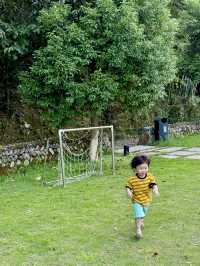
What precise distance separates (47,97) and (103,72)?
1238 millimetres

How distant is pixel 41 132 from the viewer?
11.6m

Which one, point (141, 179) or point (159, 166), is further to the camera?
point (159, 166)

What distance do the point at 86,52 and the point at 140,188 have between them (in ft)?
14.8

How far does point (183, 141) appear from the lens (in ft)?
48.4

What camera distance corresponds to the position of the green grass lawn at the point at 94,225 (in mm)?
4605

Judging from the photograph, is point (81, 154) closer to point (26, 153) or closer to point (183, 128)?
point (26, 153)

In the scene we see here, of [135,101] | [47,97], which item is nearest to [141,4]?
[135,101]

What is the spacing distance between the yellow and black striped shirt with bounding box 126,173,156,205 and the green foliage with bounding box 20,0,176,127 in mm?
4059

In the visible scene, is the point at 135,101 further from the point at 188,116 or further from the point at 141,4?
the point at 188,116

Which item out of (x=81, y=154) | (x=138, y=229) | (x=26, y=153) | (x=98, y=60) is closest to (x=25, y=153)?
(x=26, y=153)

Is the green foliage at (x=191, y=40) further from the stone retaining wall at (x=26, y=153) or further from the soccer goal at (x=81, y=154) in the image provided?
the stone retaining wall at (x=26, y=153)

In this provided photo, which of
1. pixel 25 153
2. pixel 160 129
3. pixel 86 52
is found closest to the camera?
pixel 86 52

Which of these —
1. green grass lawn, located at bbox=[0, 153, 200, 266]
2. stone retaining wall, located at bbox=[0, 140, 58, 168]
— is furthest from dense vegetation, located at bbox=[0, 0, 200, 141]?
green grass lawn, located at bbox=[0, 153, 200, 266]

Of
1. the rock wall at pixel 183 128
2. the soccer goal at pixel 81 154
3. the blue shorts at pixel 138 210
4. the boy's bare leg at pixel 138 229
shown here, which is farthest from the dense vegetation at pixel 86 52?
the rock wall at pixel 183 128
